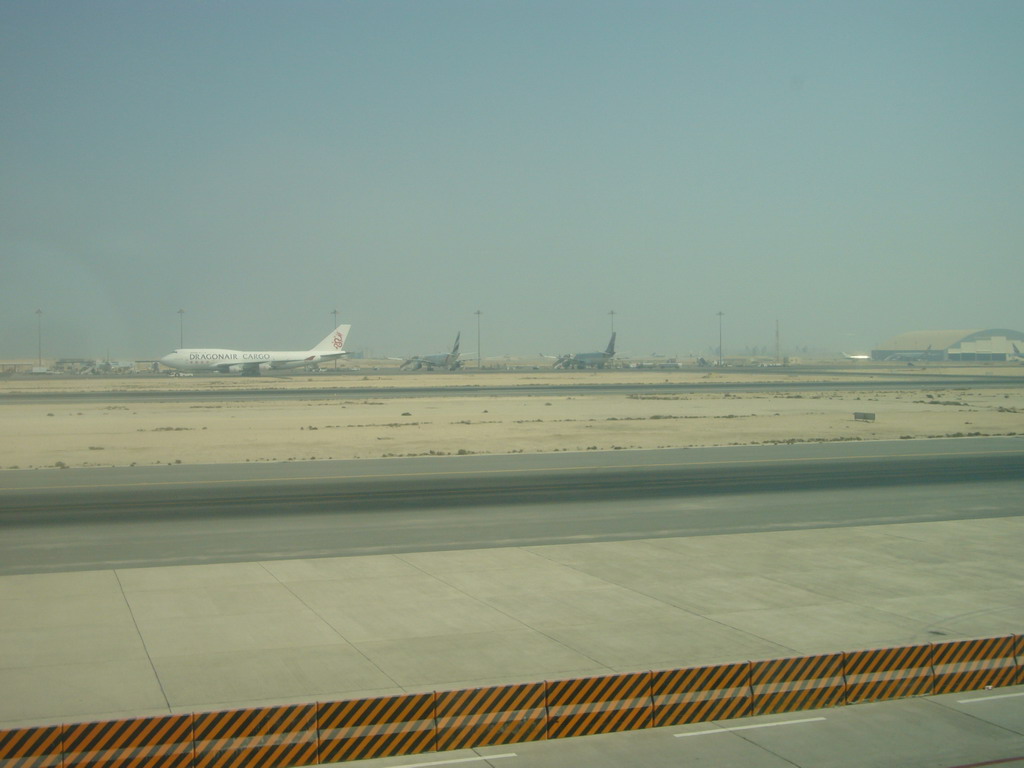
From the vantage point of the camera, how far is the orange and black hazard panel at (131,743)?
9133mm

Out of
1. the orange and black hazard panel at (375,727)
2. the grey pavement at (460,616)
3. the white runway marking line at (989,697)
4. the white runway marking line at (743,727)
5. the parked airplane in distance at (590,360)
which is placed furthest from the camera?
the parked airplane in distance at (590,360)

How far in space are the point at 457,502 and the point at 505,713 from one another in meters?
16.7

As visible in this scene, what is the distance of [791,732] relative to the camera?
33.5ft

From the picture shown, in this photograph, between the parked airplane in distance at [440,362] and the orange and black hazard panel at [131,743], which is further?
the parked airplane in distance at [440,362]

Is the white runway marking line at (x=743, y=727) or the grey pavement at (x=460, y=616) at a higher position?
the white runway marking line at (x=743, y=727)

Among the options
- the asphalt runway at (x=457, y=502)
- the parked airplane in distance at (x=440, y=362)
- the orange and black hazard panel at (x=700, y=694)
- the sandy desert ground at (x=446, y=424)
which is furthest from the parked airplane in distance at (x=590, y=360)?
the orange and black hazard panel at (x=700, y=694)

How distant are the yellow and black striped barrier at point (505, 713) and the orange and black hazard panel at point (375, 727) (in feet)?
0.04

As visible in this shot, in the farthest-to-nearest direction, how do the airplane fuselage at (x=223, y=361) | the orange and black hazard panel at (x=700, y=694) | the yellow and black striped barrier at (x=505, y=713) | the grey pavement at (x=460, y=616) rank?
the airplane fuselage at (x=223, y=361)
the grey pavement at (x=460, y=616)
the orange and black hazard panel at (x=700, y=694)
the yellow and black striped barrier at (x=505, y=713)

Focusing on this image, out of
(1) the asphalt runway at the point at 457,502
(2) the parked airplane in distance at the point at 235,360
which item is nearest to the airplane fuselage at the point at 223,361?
(2) the parked airplane in distance at the point at 235,360

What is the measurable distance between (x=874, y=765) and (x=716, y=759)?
150 cm

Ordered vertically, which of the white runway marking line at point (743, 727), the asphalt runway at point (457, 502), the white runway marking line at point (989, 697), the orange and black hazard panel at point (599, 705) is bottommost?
the asphalt runway at point (457, 502)

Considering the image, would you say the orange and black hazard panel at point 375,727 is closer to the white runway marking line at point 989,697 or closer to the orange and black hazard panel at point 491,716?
the orange and black hazard panel at point 491,716

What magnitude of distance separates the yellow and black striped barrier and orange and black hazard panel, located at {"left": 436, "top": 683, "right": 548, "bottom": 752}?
1cm

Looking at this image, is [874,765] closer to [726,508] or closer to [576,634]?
[576,634]
